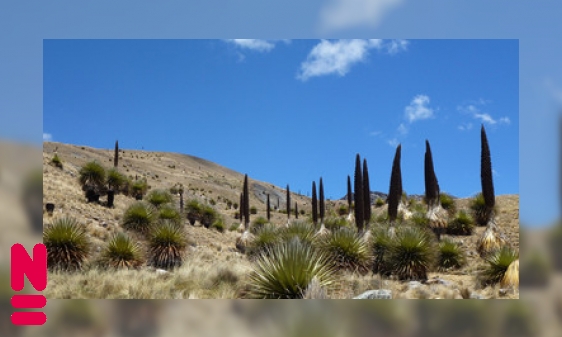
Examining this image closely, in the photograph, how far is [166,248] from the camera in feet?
64.5

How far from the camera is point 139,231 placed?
2466cm

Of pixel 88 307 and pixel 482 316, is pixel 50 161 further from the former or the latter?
pixel 482 316

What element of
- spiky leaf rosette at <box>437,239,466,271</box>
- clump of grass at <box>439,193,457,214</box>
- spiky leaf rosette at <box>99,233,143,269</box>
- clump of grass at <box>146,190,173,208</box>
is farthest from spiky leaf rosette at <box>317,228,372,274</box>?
clump of grass at <box>146,190,173,208</box>

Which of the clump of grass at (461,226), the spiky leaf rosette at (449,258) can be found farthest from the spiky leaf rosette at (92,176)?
the clump of grass at (461,226)

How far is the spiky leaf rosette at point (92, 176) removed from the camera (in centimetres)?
3113

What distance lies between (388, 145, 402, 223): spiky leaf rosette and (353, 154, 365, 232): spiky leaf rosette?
58.8 inches

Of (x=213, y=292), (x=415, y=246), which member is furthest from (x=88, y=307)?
(x=415, y=246)

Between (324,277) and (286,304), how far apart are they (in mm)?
4993

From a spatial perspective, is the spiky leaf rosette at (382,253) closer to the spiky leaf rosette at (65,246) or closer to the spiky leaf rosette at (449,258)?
the spiky leaf rosette at (449,258)

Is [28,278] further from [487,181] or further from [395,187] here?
[395,187]

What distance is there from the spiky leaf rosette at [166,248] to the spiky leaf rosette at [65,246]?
314 cm

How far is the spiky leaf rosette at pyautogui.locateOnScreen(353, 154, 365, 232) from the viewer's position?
26.0 meters

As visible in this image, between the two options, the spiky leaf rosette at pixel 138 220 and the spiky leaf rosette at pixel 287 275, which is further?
the spiky leaf rosette at pixel 138 220

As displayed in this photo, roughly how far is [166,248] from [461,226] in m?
17.8
